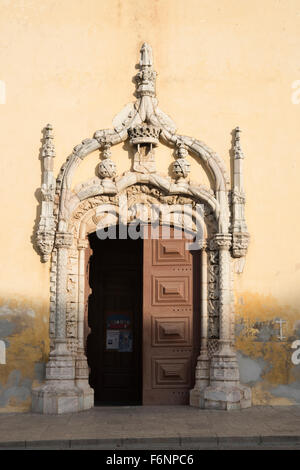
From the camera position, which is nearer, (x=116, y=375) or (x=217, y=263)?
(x=217, y=263)

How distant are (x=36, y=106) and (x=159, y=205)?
2.21m

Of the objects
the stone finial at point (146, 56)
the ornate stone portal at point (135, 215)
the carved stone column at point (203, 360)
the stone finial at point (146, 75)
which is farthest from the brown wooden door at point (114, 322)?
the stone finial at point (146, 56)

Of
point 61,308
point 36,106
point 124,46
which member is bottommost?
point 61,308

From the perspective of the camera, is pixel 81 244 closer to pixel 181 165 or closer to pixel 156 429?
pixel 181 165

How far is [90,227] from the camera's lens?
378 inches

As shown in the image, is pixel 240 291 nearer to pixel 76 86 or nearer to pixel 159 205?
pixel 159 205

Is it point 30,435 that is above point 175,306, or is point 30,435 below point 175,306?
below

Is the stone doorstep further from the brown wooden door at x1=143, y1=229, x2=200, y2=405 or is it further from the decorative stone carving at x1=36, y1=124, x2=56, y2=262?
the decorative stone carving at x1=36, y1=124, x2=56, y2=262

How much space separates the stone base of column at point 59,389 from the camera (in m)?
8.74

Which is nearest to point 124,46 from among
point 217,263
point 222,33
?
point 222,33

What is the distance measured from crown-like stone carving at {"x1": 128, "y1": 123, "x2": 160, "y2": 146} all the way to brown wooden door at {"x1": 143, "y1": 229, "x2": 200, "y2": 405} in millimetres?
1304

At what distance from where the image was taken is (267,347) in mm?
9367

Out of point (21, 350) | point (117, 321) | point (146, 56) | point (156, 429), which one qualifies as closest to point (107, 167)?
point (146, 56)

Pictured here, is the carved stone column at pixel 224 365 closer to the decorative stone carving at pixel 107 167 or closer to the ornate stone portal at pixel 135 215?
the ornate stone portal at pixel 135 215
